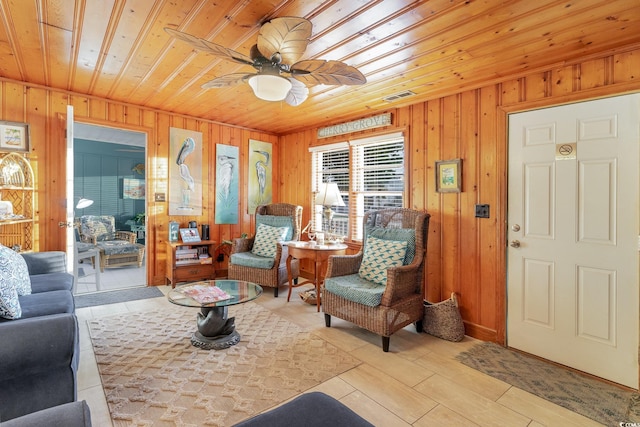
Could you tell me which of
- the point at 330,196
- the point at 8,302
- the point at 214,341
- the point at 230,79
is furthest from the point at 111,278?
the point at 230,79

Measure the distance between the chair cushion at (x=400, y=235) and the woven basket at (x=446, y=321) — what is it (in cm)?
51

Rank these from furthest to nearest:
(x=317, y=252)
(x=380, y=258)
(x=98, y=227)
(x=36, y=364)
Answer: (x=98, y=227) < (x=317, y=252) < (x=380, y=258) < (x=36, y=364)

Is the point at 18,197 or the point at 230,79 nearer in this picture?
the point at 230,79

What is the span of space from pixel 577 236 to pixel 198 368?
2981mm

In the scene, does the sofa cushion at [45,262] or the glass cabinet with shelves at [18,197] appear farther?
the glass cabinet with shelves at [18,197]

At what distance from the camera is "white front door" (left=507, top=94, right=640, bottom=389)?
2221 millimetres

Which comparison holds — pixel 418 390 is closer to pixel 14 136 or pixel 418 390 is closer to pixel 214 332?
pixel 214 332

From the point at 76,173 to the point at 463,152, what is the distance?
7093mm

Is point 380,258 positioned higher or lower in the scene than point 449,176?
lower

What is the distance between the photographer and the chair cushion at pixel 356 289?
267 cm

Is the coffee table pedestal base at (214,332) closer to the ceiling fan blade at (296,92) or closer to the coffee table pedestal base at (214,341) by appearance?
the coffee table pedestal base at (214,341)

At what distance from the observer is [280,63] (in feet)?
6.73

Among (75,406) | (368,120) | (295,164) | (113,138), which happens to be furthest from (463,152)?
(113,138)

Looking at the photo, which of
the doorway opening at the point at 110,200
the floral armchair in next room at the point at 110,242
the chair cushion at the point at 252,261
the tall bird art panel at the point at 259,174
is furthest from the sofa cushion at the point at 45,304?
the floral armchair in next room at the point at 110,242
